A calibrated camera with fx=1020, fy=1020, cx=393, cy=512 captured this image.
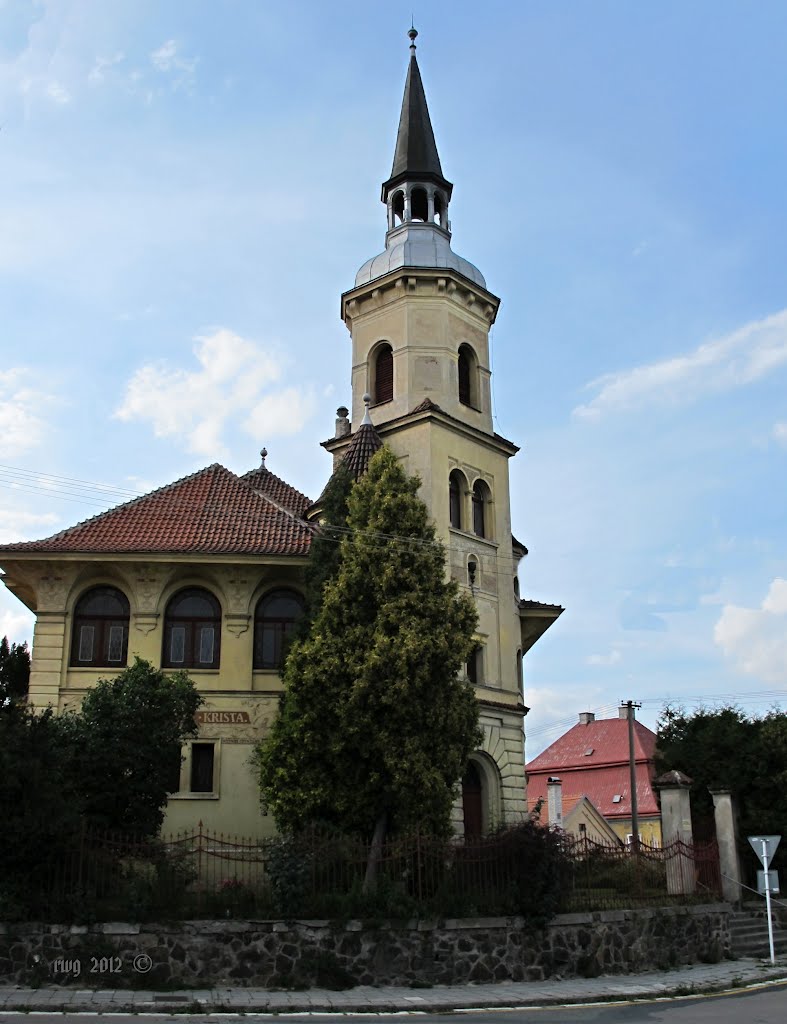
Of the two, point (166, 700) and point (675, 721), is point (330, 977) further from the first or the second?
point (675, 721)

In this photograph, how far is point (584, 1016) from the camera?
44.7ft

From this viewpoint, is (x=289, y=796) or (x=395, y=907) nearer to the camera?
(x=395, y=907)

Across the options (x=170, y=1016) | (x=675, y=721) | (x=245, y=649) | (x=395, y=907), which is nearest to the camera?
(x=170, y=1016)

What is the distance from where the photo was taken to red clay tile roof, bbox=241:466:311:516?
3019 cm

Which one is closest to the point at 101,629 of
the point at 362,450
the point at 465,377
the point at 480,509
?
the point at 362,450

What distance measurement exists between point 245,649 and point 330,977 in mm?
10656

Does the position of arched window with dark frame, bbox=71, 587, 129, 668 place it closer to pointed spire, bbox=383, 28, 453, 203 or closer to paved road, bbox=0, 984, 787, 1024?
paved road, bbox=0, 984, 787, 1024

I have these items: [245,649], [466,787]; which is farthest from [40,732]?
[466,787]

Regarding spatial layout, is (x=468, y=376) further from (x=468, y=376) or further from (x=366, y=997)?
(x=366, y=997)

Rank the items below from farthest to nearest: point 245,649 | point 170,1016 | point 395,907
A: point 245,649 < point 395,907 < point 170,1016

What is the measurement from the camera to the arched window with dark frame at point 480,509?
27766 mm

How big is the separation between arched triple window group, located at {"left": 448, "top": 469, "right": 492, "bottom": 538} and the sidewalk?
41.3ft

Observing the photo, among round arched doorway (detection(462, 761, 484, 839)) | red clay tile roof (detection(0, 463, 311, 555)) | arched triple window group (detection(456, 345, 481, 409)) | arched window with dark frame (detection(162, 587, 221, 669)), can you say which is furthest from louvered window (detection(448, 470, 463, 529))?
arched window with dark frame (detection(162, 587, 221, 669))

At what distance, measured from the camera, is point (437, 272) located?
2853 centimetres
